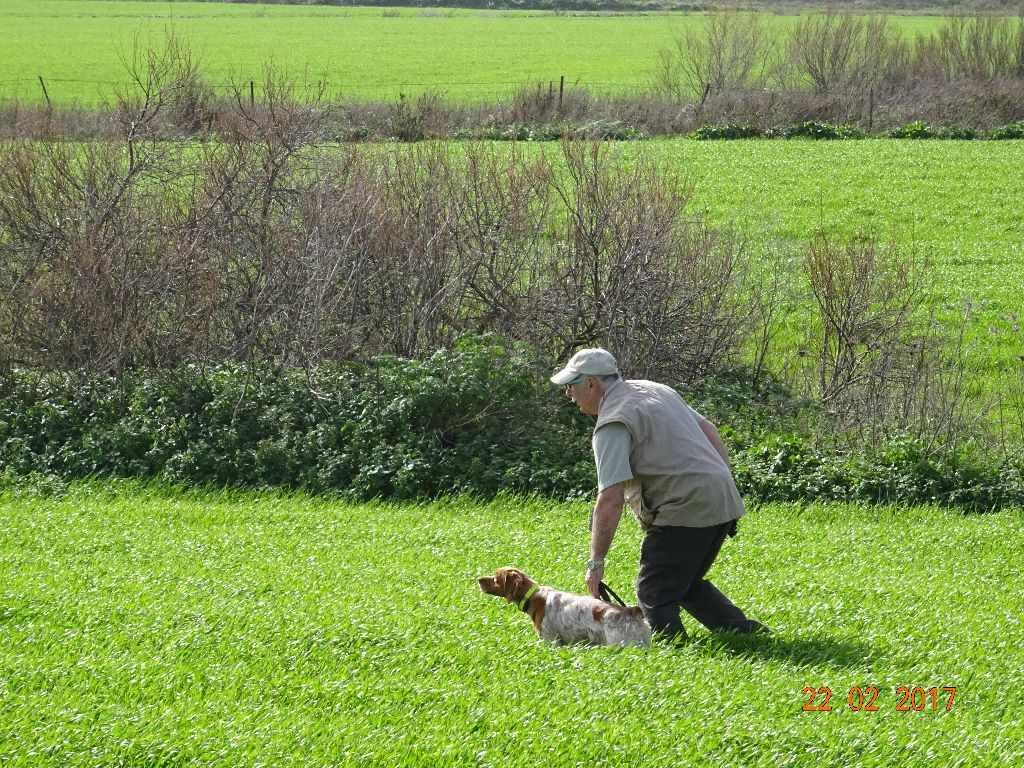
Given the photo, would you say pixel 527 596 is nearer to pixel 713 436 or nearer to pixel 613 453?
pixel 613 453

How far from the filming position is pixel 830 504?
10.9m

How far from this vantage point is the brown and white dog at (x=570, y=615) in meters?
5.86

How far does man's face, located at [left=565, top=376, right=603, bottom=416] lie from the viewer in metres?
5.94

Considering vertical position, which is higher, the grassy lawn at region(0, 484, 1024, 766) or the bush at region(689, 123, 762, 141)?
the bush at region(689, 123, 762, 141)

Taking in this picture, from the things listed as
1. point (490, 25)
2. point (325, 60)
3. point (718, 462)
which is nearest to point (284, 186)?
point (718, 462)

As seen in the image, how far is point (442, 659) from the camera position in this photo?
5.61 meters

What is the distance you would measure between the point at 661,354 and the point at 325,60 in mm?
45552

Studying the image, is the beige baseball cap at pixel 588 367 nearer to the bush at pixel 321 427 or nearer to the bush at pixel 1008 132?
the bush at pixel 321 427

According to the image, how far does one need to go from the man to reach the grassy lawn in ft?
1.28

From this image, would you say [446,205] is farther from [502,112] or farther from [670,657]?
[502,112]

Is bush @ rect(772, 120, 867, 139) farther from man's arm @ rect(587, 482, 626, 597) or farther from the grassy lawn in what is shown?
man's arm @ rect(587, 482, 626, 597)

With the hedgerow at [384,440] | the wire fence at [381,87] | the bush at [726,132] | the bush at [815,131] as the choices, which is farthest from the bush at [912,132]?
the hedgerow at [384,440]
